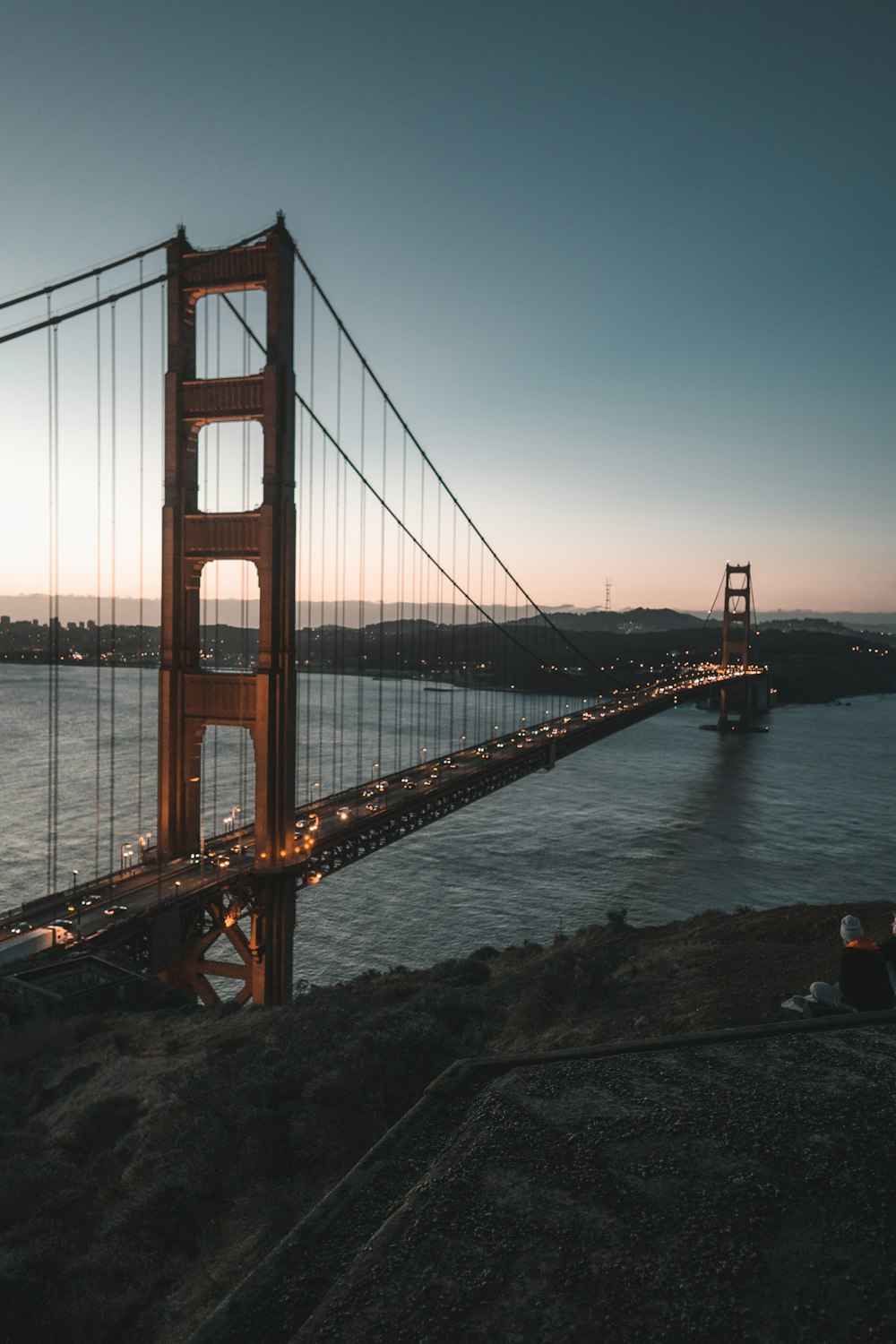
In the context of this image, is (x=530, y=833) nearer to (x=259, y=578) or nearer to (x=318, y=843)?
(x=318, y=843)

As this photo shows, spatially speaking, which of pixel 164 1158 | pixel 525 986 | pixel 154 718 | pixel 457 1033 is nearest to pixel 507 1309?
pixel 164 1158

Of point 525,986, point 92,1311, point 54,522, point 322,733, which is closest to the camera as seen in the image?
point 92,1311

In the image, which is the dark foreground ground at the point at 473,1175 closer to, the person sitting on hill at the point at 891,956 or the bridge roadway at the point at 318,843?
the person sitting on hill at the point at 891,956

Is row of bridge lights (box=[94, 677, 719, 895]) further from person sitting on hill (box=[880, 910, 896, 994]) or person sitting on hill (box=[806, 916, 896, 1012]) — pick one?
person sitting on hill (box=[880, 910, 896, 994])

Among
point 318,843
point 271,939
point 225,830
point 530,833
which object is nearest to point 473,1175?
point 271,939

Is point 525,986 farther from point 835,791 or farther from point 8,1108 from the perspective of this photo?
point 835,791

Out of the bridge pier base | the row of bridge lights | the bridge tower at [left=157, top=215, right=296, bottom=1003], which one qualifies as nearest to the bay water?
the row of bridge lights

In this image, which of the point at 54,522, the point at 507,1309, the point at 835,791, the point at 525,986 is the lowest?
the point at 835,791
